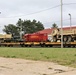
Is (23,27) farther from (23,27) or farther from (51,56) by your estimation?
(51,56)

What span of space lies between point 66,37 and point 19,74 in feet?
135

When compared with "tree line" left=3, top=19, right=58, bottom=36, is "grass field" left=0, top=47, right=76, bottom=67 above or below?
below

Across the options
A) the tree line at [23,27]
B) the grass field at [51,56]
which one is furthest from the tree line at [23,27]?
the grass field at [51,56]

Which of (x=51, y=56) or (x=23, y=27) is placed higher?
(x=23, y=27)

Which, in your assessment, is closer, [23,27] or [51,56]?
[51,56]

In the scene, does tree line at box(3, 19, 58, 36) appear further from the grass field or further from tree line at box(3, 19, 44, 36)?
the grass field

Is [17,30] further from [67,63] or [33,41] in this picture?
[67,63]

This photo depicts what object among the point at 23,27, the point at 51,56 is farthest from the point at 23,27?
the point at 51,56

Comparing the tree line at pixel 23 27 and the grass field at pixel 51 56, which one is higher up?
the tree line at pixel 23 27

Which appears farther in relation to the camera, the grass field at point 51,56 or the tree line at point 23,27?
the tree line at point 23,27

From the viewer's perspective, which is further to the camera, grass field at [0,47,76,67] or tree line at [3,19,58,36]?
tree line at [3,19,58,36]

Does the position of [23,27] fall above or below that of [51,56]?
above

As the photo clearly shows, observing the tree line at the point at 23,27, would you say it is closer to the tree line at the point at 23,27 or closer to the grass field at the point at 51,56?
the tree line at the point at 23,27

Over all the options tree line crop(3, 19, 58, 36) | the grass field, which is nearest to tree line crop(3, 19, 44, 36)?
tree line crop(3, 19, 58, 36)
